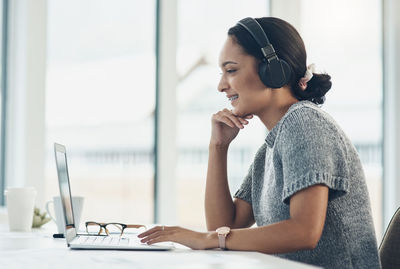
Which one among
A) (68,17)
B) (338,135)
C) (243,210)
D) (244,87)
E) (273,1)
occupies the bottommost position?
(243,210)

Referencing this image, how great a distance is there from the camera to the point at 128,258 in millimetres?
1061

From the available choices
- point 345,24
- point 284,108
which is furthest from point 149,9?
point 284,108

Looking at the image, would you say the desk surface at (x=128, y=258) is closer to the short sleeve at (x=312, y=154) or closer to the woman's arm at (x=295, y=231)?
the woman's arm at (x=295, y=231)

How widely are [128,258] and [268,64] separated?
636 millimetres

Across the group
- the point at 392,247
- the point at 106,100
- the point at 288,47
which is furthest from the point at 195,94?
the point at 392,247

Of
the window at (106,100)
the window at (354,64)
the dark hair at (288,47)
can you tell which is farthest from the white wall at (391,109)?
the dark hair at (288,47)

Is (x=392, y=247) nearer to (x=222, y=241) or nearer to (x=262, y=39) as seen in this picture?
(x=222, y=241)

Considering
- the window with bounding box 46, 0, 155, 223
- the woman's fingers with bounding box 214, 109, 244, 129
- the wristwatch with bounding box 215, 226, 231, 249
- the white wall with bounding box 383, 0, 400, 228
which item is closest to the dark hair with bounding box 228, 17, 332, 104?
the woman's fingers with bounding box 214, 109, 244, 129

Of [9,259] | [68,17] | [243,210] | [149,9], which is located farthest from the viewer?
[149,9]

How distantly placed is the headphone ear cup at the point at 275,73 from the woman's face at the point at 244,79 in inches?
1.9

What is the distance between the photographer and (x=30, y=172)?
238 cm

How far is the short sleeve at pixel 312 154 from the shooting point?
4.01ft

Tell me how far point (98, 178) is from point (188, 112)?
1.86ft

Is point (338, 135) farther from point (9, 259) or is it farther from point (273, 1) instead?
point (273, 1)
